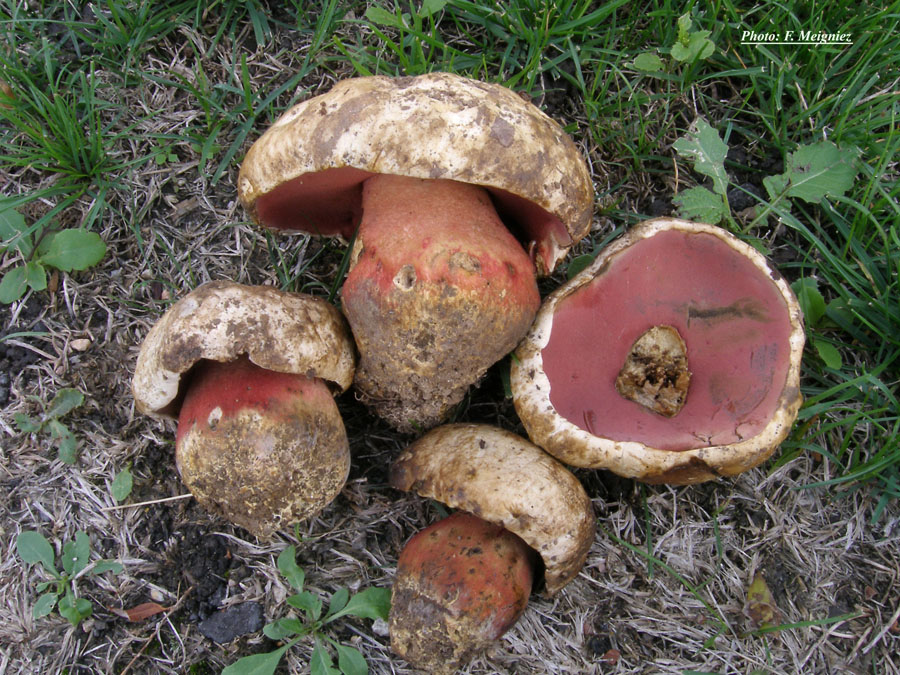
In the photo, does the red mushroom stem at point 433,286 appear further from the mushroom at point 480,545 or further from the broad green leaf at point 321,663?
the broad green leaf at point 321,663

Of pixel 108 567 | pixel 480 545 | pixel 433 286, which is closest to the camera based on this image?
pixel 433 286

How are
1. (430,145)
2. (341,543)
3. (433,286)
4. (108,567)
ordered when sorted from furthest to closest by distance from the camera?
(341,543)
(108,567)
(433,286)
(430,145)

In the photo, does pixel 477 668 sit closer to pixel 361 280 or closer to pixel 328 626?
pixel 328 626

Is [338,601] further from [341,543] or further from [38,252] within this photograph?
[38,252]

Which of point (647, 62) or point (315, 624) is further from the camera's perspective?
point (647, 62)

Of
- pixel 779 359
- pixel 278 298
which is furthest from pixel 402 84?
pixel 779 359

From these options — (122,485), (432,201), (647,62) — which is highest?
(647,62)

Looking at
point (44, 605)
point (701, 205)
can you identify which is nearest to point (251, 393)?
point (44, 605)
